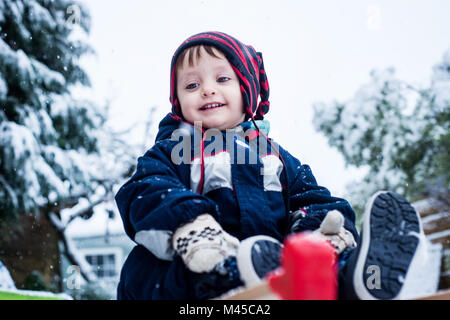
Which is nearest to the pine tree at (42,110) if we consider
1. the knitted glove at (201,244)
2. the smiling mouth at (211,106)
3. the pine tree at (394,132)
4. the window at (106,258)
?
the window at (106,258)

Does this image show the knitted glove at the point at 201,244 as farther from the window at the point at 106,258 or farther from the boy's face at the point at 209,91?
the window at the point at 106,258

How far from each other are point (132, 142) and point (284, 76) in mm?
2062

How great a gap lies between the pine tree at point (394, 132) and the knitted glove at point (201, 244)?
11.6 feet

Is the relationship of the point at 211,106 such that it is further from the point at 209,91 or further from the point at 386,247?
the point at 386,247

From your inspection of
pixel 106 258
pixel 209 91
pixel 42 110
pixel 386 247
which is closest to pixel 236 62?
pixel 209 91

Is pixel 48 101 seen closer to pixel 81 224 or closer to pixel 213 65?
pixel 81 224

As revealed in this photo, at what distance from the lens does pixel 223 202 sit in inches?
45.5

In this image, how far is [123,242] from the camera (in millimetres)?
5582

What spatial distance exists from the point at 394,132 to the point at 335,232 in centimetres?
356

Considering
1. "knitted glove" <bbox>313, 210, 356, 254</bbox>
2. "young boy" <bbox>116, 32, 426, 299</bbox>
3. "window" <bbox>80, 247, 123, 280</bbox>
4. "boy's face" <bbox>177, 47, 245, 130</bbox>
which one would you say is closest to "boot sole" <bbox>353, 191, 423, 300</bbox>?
"young boy" <bbox>116, 32, 426, 299</bbox>

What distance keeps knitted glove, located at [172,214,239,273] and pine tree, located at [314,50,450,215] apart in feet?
11.6

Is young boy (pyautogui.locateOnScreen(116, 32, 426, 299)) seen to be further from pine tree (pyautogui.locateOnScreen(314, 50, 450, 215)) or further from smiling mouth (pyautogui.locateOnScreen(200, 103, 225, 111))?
pine tree (pyautogui.locateOnScreen(314, 50, 450, 215))

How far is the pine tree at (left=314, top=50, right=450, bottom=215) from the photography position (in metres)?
4.11

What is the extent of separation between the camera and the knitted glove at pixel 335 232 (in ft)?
3.48
